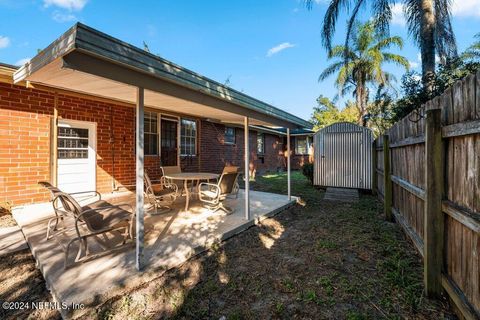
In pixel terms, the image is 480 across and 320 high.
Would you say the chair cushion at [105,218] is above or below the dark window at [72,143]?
below

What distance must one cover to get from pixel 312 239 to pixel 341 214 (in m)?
1.99

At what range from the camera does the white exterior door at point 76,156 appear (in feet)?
18.7

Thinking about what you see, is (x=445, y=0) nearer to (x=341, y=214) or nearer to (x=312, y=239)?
(x=341, y=214)

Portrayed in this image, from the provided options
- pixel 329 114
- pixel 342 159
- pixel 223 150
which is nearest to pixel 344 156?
pixel 342 159

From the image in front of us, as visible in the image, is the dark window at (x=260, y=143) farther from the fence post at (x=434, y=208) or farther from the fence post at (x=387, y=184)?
the fence post at (x=434, y=208)

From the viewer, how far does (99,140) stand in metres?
6.23

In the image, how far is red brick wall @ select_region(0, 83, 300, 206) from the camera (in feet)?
16.0

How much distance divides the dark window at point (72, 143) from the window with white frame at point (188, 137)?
313 cm

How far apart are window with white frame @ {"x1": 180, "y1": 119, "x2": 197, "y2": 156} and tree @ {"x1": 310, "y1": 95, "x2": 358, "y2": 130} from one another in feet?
53.3

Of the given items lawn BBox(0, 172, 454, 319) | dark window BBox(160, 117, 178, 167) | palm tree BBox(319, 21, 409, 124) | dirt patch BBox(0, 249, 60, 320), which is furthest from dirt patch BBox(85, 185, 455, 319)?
palm tree BBox(319, 21, 409, 124)

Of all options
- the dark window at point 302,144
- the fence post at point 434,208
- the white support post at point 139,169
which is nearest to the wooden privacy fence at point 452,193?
the fence post at point 434,208

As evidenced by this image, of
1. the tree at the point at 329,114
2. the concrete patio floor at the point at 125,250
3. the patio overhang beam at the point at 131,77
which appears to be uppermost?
the tree at the point at 329,114

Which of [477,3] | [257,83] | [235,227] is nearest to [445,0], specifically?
[477,3]

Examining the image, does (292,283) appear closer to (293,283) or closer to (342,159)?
(293,283)
